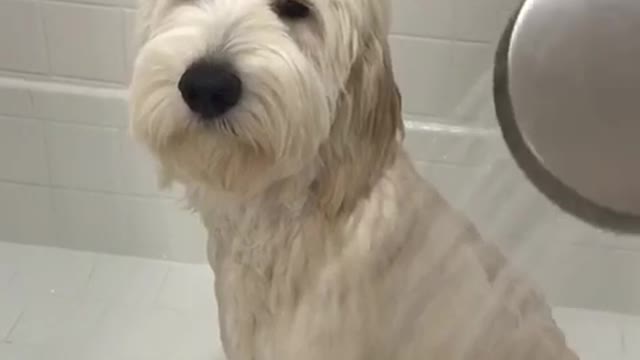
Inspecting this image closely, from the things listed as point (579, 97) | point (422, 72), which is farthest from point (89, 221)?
point (579, 97)

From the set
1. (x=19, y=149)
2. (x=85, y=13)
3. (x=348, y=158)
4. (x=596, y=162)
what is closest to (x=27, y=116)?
(x=19, y=149)

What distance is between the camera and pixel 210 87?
41.1 inches

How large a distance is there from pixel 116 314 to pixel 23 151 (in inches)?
11.2

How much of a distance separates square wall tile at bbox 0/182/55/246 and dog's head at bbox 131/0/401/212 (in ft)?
2.44

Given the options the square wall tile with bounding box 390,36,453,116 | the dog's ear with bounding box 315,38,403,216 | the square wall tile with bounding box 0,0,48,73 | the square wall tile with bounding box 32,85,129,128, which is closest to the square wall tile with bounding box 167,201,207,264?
the square wall tile with bounding box 32,85,129,128

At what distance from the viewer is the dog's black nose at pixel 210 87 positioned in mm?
1039

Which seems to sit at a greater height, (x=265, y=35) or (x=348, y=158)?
(x=265, y=35)

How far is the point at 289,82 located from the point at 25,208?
0.93 metres

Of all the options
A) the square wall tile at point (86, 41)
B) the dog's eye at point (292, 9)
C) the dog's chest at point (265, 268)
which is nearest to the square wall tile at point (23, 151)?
the square wall tile at point (86, 41)

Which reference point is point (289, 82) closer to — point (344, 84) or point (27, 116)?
point (344, 84)

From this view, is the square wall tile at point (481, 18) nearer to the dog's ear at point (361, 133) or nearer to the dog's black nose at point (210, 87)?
the dog's ear at point (361, 133)

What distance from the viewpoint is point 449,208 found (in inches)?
51.2

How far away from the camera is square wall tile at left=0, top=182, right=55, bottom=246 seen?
74.3 inches

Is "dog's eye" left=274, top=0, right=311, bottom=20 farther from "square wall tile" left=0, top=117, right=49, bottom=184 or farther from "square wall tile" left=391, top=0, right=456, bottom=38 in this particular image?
"square wall tile" left=0, top=117, right=49, bottom=184
